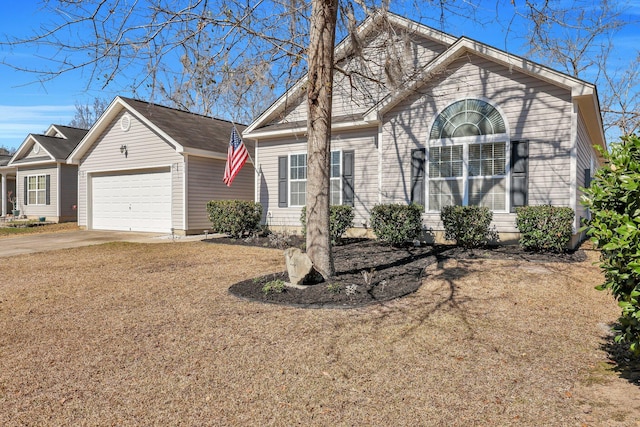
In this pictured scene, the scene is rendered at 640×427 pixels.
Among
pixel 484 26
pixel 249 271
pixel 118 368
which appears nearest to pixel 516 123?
pixel 484 26

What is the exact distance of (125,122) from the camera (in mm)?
15930

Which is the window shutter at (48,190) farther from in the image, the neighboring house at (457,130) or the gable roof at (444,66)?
the neighboring house at (457,130)

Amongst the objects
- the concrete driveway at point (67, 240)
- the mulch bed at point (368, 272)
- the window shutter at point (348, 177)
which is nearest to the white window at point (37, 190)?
the concrete driveway at point (67, 240)

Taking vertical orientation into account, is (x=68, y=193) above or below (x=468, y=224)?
above

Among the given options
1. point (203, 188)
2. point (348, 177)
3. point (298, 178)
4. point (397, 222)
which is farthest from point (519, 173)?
point (203, 188)

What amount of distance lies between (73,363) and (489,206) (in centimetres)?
896

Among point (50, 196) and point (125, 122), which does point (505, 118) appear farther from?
point (50, 196)

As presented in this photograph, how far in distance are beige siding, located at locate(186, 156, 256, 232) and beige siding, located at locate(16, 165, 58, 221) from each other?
1031cm

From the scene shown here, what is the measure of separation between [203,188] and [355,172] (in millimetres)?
6133

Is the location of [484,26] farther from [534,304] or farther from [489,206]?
[534,304]

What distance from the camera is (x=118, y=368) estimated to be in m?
3.68

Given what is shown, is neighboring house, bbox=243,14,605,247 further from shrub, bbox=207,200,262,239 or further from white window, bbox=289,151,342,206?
shrub, bbox=207,200,262,239

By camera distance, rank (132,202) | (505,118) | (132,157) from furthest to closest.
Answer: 1. (132,202)
2. (132,157)
3. (505,118)

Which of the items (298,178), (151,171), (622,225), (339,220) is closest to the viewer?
(622,225)
